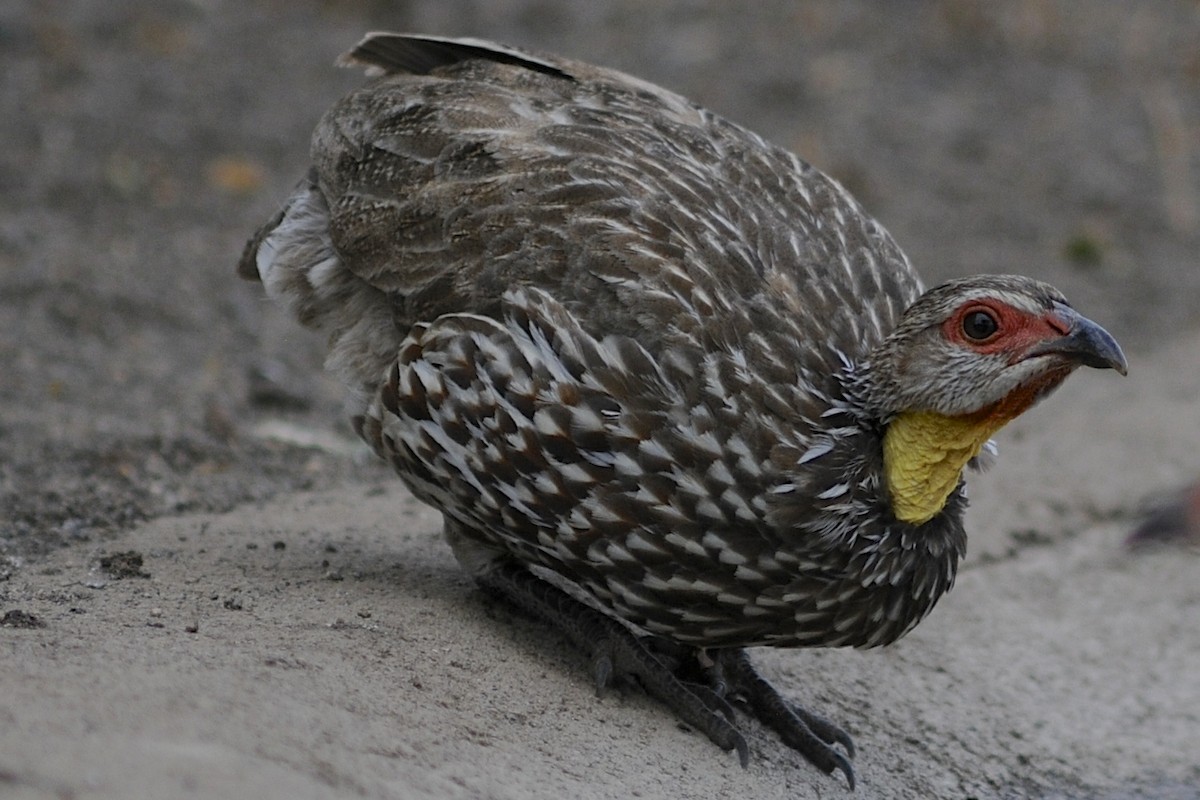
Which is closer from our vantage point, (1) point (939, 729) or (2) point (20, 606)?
(2) point (20, 606)

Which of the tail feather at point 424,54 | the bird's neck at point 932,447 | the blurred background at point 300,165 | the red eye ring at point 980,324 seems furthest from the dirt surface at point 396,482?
the tail feather at point 424,54

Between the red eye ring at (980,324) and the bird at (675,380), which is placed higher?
the red eye ring at (980,324)

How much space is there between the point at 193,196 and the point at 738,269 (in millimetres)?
5900

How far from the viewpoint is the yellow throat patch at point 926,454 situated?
4914 mm

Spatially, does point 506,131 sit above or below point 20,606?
above

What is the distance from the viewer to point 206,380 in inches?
325

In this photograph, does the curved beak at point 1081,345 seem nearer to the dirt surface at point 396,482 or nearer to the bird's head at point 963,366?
the bird's head at point 963,366

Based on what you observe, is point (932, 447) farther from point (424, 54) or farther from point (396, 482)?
point (396, 482)

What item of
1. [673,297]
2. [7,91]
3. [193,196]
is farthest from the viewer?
[7,91]

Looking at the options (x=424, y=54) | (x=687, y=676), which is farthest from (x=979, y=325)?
(x=424, y=54)

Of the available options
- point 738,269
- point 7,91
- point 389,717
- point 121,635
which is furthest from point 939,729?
point 7,91

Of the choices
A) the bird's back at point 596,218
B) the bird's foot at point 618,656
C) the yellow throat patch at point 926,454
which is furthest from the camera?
the bird's foot at point 618,656

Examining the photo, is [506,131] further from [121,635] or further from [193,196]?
[193,196]

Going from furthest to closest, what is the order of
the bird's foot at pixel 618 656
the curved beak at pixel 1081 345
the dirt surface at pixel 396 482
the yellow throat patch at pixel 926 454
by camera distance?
the bird's foot at pixel 618 656, the yellow throat patch at pixel 926 454, the curved beak at pixel 1081 345, the dirt surface at pixel 396 482
